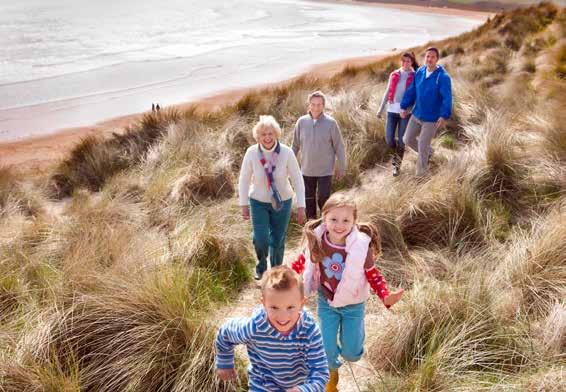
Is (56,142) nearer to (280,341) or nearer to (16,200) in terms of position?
(16,200)

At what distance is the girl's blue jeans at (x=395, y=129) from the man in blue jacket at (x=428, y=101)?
1.42 ft

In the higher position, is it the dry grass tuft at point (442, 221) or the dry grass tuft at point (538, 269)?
the dry grass tuft at point (538, 269)

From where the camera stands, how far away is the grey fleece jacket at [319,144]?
525 centimetres

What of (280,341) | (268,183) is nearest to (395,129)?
(268,183)

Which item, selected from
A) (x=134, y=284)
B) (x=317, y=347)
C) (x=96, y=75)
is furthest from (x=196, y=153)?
(x=96, y=75)

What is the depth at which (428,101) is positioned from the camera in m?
6.12

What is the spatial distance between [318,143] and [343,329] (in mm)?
2461

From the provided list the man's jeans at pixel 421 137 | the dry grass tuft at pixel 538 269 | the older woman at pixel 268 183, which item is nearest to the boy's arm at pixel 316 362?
the dry grass tuft at pixel 538 269

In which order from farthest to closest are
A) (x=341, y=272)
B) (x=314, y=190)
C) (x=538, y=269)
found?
(x=314, y=190) → (x=538, y=269) → (x=341, y=272)

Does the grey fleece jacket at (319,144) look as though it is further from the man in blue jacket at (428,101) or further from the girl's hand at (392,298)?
the girl's hand at (392,298)

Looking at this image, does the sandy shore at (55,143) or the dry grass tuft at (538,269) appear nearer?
the dry grass tuft at (538,269)

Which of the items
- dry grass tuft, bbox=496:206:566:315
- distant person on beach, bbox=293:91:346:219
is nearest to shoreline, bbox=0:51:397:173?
distant person on beach, bbox=293:91:346:219

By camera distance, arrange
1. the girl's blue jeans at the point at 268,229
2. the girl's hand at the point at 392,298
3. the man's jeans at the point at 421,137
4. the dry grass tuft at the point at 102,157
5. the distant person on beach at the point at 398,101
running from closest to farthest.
A: the girl's hand at the point at 392,298 → the girl's blue jeans at the point at 268,229 → the man's jeans at the point at 421,137 → the distant person on beach at the point at 398,101 → the dry grass tuft at the point at 102,157

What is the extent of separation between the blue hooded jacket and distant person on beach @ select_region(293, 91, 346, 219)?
1.45 m
